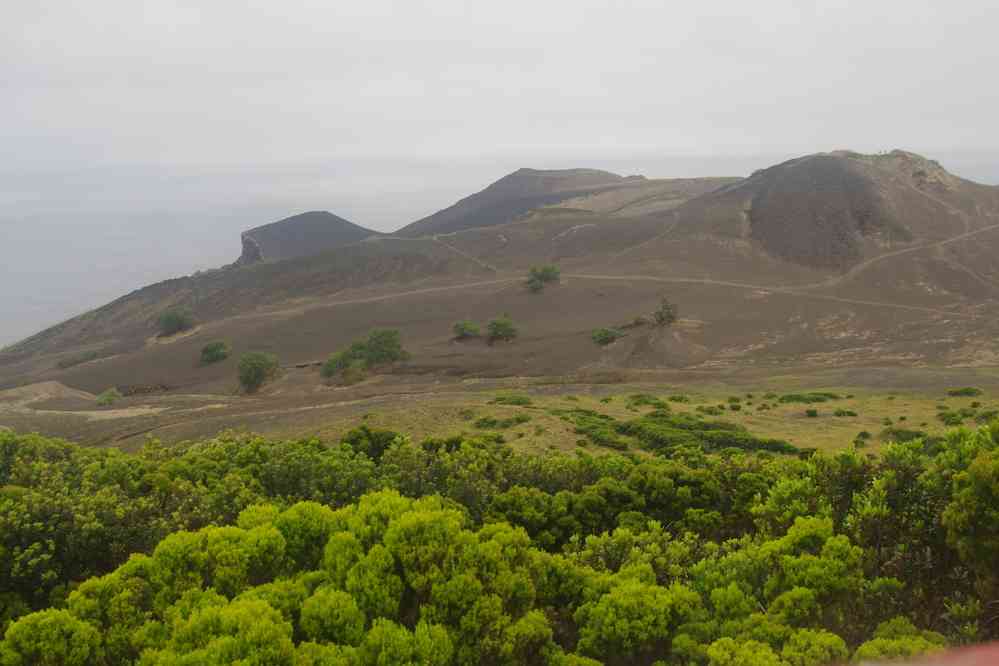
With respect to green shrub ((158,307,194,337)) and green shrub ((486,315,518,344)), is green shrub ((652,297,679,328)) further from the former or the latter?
green shrub ((158,307,194,337))

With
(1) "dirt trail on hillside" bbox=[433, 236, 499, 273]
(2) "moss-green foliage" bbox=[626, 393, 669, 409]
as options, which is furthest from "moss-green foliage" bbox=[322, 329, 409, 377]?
(1) "dirt trail on hillside" bbox=[433, 236, 499, 273]

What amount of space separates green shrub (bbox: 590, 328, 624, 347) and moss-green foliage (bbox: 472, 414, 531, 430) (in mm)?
33630

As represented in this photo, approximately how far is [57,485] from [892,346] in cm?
5863

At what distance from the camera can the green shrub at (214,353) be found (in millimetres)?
71875

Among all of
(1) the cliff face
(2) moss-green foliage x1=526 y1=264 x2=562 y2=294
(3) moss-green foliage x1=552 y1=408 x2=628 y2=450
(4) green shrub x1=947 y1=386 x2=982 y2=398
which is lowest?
(4) green shrub x1=947 y1=386 x2=982 y2=398

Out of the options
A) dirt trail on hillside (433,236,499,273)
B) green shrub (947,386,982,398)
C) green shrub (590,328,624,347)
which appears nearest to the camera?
green shrub (947,386,982,398)

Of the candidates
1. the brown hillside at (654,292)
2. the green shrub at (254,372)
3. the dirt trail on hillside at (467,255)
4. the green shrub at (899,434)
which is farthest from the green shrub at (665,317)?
the dirt trail on hillside at (467,255)

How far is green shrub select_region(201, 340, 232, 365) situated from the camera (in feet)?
236

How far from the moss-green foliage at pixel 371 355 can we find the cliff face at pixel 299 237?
89759mm

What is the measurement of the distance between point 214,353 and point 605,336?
144 feet

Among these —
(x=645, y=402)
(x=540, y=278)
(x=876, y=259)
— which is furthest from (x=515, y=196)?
(x=645, y=402)

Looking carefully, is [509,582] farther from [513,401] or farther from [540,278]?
[540,278]

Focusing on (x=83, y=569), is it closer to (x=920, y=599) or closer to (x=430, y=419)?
(x=920, y=599)

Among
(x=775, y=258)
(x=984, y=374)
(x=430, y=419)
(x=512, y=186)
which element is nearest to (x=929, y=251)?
(x=775, y=258)
